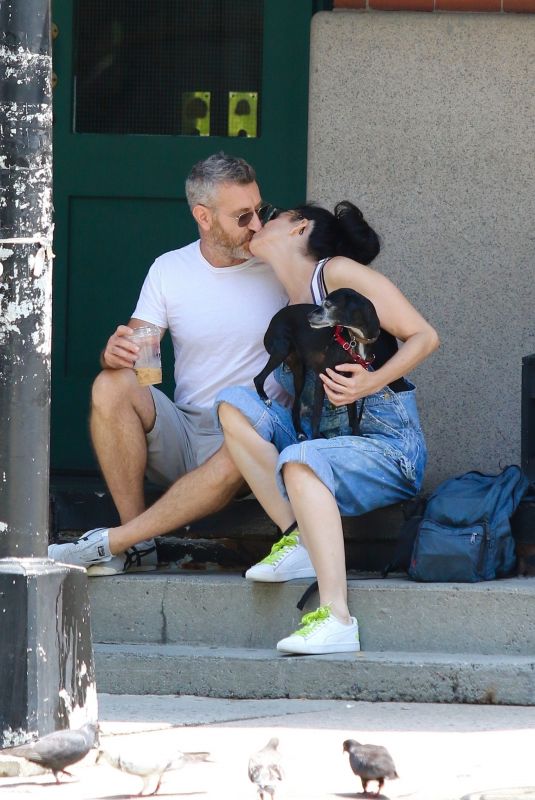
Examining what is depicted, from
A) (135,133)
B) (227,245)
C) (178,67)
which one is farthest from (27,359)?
(178,67)

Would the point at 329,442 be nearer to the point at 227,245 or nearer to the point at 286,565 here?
the point at 286,565

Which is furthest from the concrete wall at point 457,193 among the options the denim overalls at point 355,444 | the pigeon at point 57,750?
the pigeon at point 57,750

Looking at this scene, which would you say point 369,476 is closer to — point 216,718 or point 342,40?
point 216,718

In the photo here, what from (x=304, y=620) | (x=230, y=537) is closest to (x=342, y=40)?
(x=230, y=537)

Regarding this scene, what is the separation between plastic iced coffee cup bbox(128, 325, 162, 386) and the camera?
5.07 metres

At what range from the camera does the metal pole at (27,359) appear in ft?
12.8

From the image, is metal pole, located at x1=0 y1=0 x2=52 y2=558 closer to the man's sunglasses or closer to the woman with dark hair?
the woman with dark hair

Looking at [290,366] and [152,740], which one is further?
[290,366]

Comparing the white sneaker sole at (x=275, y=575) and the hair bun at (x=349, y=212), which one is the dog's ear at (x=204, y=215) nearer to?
the hair bun at (x=349, y=212)

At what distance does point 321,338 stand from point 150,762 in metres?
1.97

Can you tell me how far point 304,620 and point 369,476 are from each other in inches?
22.0

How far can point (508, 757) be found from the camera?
3.91 m

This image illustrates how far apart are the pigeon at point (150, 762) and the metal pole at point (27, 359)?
17.0 inches

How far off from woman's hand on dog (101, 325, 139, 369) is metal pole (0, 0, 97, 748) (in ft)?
3.80
